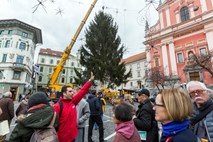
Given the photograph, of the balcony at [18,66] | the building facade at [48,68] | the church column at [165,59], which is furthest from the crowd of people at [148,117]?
the building facade at [48,68]

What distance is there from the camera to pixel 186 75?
74.1 feet

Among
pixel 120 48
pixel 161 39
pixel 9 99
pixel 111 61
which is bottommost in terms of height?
pixel 9 99

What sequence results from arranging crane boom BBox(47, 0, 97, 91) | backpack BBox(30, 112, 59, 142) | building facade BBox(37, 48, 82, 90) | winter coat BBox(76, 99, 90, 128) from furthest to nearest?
building facade BBox(37, 48, 82, 90) → crane boom BBox(47, 0, 97, 91) → winter coat BBox(76, 99, 90, 128) → backpack BBox(30, 112, 59, 142)

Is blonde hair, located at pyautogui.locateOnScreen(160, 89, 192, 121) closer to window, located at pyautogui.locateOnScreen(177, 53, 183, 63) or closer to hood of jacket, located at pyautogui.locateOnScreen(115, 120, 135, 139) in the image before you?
hood of jacket, located at pyautogui.locateOnScreen(115, 120, 135, 139)

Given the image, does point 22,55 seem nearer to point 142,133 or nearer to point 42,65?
point 42,65

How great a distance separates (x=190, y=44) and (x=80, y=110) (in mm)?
26074

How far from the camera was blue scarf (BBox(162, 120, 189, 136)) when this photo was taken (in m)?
1.16

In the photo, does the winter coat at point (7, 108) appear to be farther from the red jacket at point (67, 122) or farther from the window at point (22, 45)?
the window at point (22, 45)

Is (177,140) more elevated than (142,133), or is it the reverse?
(177,140)

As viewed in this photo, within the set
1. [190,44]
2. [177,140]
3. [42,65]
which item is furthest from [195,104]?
[42,65]

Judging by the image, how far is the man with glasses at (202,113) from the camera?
1.68 meters

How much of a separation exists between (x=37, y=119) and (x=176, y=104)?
151 centimetres

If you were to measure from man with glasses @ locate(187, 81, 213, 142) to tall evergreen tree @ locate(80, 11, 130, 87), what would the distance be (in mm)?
19780

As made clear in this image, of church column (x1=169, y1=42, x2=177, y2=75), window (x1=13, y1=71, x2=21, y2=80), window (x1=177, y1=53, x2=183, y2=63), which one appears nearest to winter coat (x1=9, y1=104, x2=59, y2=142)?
church column (x1=169, y1=42, x2=177, y2=75)
